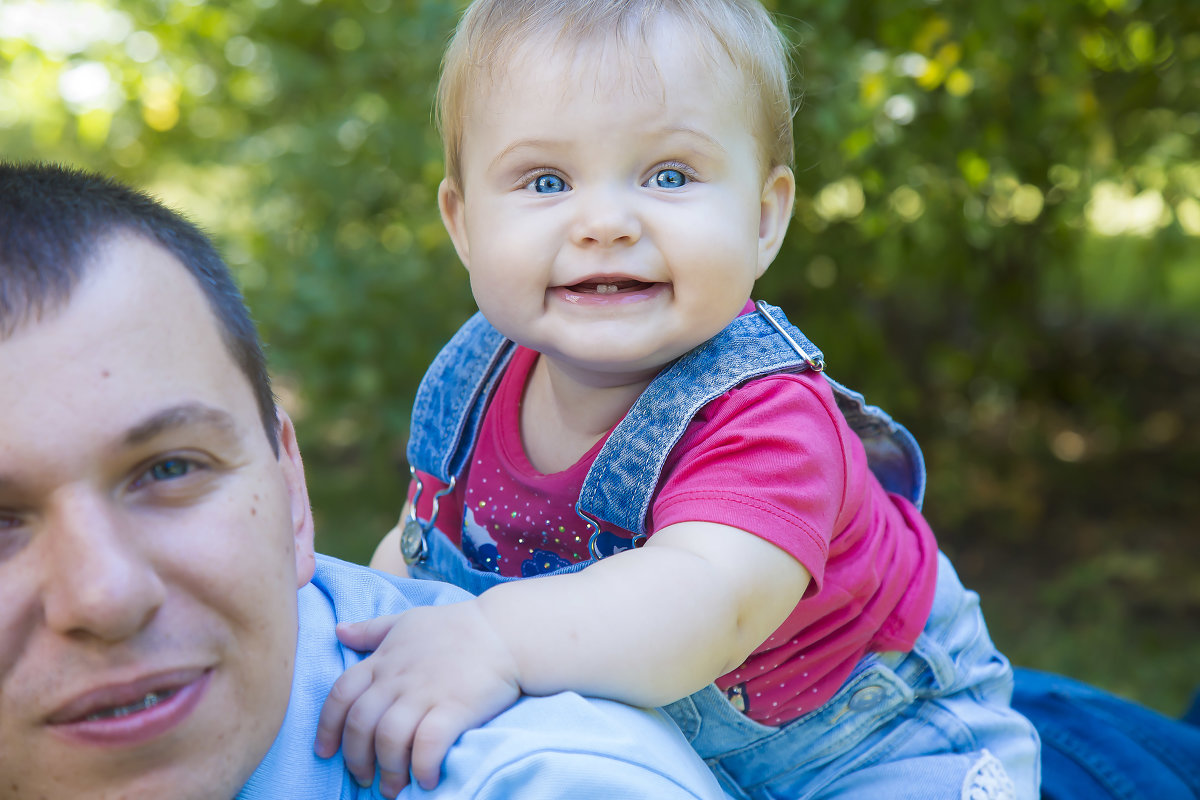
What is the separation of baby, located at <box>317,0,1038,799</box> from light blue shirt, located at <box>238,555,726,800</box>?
0.03 metres

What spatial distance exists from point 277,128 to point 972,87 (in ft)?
9.87

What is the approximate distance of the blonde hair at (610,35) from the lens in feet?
5.28

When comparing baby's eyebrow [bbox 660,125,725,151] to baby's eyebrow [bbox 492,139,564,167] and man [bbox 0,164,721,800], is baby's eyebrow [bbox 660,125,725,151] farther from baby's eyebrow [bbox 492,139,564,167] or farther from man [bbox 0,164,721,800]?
man [bbox 0,164,721,800]

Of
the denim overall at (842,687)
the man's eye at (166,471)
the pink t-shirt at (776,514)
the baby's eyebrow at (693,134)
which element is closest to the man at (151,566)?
the man's eye at (166,471)

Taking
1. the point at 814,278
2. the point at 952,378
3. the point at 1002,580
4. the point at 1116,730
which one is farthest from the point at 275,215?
the point at 1116,730

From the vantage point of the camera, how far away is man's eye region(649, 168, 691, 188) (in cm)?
158

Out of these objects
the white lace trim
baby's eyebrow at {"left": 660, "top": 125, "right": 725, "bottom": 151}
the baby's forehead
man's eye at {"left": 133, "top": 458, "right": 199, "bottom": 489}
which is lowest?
the white lace trim

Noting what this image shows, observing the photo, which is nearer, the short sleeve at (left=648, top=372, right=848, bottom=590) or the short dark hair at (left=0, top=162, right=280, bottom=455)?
the short dark hair at (left=0, top=162, right=280, bottom=455)

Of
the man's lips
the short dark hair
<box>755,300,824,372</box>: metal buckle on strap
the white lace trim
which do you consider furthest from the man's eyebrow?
the white lace trim

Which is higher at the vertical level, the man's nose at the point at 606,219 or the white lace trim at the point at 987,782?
the man's nose at the point at 606,219

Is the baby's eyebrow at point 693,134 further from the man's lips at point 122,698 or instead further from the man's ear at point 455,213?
the man's lips at point 122,698

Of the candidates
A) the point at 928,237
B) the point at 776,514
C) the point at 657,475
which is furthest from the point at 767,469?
the point at 928,237

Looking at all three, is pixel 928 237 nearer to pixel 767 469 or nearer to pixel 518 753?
pixel 767 469

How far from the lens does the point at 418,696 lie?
4.12 ft
